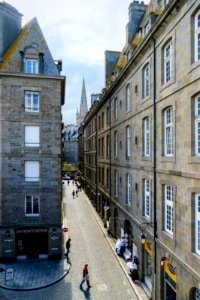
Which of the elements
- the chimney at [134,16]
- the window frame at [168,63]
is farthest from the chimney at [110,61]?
the window frame at [168,63]

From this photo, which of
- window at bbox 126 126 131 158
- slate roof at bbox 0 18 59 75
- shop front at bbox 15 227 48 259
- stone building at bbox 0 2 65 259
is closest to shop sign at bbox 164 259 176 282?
window at bbox 126 126 131 158

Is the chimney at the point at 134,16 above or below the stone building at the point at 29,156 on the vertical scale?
above

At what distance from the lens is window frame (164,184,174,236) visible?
12.8 m

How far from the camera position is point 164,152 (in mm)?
13781

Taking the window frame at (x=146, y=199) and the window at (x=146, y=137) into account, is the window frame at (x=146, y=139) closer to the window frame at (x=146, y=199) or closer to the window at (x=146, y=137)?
the window at (x=146, y=137)

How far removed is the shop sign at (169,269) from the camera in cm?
1256

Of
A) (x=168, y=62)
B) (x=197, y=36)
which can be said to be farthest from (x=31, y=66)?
Answer: (x=197, y=36)

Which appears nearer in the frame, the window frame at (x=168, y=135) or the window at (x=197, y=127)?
the window at (x=197, y=127)

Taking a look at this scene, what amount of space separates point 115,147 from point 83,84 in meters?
88.6

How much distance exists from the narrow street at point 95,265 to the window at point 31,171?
280 inches

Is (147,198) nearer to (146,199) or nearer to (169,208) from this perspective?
(146,199)

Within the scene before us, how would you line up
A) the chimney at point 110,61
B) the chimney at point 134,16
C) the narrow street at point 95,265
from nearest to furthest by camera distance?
the narrow street at point 95,265 → the chimney at point 134,16 → the chimney at point 110,61

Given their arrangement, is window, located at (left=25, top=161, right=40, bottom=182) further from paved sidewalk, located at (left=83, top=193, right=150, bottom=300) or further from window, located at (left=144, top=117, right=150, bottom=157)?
paved sidewalk, located at (left=83, top=193, right=150, bottom=300)

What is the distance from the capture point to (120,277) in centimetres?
1738
